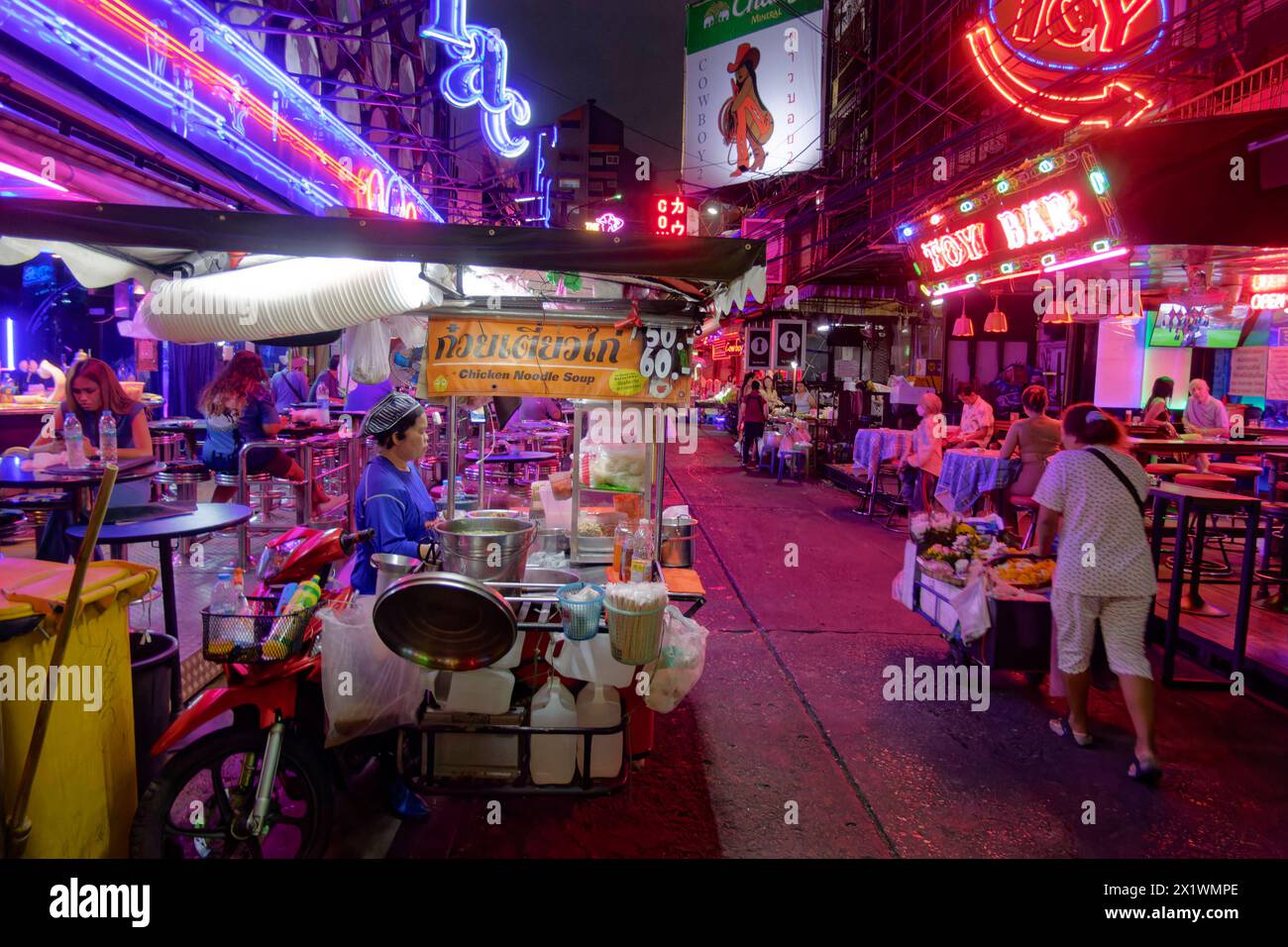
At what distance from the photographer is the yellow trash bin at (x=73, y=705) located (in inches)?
96.7

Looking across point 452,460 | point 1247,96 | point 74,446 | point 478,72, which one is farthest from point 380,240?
point 1247,96

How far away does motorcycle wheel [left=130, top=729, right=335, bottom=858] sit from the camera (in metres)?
2.71

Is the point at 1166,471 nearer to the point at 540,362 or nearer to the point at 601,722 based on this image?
the point at 540,362

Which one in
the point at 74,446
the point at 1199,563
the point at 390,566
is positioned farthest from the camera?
the point at 1199,563

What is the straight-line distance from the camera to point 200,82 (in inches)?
262

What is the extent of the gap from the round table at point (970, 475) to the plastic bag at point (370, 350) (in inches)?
305

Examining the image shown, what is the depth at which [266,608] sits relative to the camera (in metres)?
3.06

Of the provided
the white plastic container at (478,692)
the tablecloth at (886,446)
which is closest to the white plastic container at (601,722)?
the white plastic container at (478,692)

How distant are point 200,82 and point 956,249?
1007 cm

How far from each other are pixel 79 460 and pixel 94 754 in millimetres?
3738

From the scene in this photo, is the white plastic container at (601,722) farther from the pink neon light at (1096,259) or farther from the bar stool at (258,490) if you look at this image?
the pink neon light at (1096,259)

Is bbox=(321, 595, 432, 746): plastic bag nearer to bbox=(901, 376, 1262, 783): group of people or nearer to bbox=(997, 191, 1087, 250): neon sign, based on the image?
bbox=(901, 376, 1262, 783): group of people
